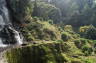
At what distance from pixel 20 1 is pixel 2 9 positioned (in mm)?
2791

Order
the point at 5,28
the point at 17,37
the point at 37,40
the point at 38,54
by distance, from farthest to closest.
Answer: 1. the point at 37,40
2. the point at 17,37
3. the point at 5,28
4. the point at 38,54

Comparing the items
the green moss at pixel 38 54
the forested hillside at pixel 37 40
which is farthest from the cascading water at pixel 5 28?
the green moss at pixel 38 54

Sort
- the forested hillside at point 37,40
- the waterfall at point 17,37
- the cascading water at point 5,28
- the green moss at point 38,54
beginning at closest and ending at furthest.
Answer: the green moss at point 38,54 → the forested hillside at point 37,40 → the cascading water at point 5,28 → the waterfall at point 17,37

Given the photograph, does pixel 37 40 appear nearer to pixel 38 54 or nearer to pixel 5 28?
pixel 5 28

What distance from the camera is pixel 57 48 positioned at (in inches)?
841

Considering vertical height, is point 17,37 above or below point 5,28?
below

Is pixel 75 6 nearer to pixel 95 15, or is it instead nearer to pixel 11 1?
pixel 95 15

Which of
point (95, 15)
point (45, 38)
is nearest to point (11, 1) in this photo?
point (45, 38)

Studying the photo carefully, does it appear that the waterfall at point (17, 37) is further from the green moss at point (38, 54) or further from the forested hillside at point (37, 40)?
the green moss at point (38, 54)

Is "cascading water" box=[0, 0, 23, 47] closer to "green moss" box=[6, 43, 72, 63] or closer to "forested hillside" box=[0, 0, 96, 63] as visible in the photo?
"forested hillside" box=[0, 0, 96, 63]

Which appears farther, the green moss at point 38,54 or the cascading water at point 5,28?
the cascading water at point 5,28

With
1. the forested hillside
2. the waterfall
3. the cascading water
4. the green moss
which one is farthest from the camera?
the waterfall

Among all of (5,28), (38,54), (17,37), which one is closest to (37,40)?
(17,37)

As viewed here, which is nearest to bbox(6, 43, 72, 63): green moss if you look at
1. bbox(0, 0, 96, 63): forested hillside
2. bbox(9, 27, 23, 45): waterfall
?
bbox(0, 0, 96, 63): forested hillside
